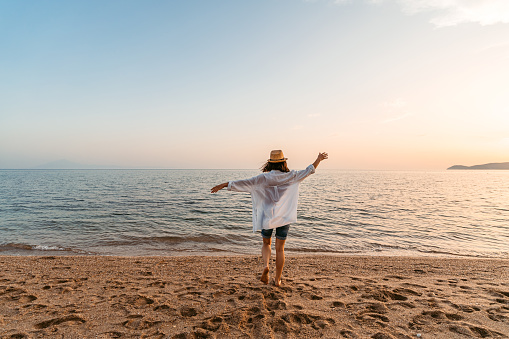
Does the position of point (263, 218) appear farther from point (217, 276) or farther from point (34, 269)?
→ point (34, 269)

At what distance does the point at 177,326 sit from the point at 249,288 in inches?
68.3

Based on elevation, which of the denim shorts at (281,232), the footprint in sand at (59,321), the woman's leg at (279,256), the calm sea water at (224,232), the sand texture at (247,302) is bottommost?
the calm sea water at (224,232)

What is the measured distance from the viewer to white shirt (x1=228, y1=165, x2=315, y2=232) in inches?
188

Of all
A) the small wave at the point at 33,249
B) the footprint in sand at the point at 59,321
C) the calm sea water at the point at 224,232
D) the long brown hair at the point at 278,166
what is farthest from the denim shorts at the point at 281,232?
the small wave at the point at 33,249

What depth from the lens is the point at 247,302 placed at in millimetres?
4395

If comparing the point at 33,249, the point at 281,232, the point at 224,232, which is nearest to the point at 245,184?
the point at 281,232

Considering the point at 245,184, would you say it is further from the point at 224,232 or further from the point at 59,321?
the point at 224,232

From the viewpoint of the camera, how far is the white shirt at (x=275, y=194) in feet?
15.6

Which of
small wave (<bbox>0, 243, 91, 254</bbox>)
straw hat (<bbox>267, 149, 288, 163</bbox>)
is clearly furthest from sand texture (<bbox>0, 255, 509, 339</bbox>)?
small wave (<bbox>0, 243, 91, 254</bbox>)

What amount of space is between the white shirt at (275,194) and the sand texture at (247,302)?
135 cm

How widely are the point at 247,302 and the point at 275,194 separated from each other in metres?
1.89

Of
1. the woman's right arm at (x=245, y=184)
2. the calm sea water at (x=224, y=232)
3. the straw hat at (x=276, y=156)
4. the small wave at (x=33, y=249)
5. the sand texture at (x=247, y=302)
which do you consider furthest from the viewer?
the calm sea water at (x=224, y=232)

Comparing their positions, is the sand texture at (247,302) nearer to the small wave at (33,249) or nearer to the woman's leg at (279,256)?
the woman's leg at (279,256)

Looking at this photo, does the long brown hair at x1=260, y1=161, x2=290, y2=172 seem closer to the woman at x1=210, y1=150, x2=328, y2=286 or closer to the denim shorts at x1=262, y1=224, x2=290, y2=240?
the woman at x1=210, y1=150, x2=328, y2=286
